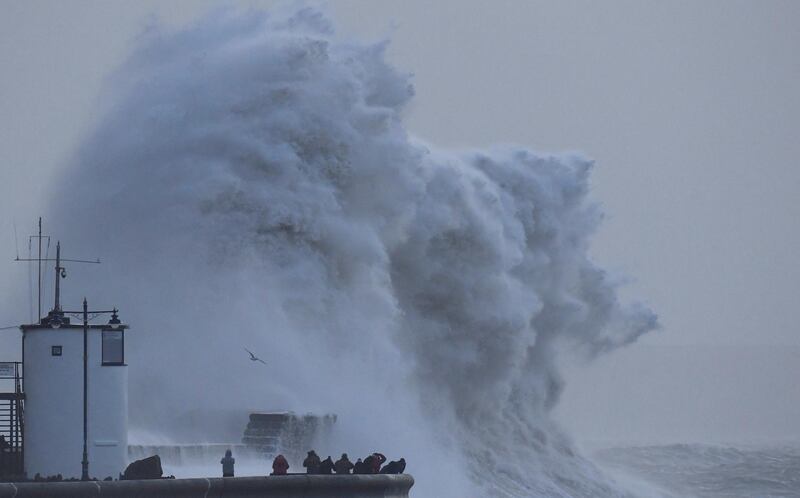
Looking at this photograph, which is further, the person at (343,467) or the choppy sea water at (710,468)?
the choppy sea water at (710,468)

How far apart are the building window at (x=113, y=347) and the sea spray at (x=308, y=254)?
1115cm

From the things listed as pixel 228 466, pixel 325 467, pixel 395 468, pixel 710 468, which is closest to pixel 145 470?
pixel 228 466

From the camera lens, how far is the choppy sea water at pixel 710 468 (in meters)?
49.2

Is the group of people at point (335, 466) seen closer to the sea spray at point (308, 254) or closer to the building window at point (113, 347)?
the building window at point (113, 347)

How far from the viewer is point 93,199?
37094 millimetres

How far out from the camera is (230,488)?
18.8m

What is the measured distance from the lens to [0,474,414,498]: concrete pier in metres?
17.3

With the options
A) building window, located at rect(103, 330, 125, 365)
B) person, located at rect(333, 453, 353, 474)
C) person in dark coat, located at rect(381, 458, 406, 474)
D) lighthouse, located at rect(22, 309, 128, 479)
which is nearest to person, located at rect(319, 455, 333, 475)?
person, located at rect(333, 453, 353, 474)

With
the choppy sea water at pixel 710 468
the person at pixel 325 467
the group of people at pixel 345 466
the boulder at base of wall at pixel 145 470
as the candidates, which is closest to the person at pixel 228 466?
the boulder at base of wall at pixel 145 470

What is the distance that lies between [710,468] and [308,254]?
22898 mm

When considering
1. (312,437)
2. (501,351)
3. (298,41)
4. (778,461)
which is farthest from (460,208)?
(778,461)

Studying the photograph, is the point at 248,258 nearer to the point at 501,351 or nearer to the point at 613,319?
the point at 501,351

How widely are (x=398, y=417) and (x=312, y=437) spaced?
7257mm

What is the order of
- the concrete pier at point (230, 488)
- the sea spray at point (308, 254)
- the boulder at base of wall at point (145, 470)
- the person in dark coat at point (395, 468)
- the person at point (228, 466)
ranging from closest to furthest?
the concrete pier at point (230, 488), the boulder at base of wall at point (145, 470), the person at point (228, 466), the person in dark coat at point (395, 468), the sea spray at point (308, 254)
